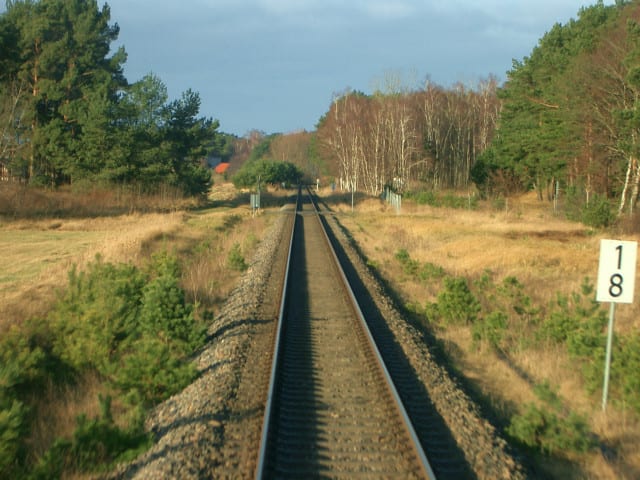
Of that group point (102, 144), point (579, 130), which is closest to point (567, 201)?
point (579, 130)

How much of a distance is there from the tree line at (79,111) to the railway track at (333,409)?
32.4 metres

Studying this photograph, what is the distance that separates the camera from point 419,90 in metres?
79.2

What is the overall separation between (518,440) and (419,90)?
7613 centimetres

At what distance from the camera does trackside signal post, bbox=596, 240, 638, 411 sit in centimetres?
757

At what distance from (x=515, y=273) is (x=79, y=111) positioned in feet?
108

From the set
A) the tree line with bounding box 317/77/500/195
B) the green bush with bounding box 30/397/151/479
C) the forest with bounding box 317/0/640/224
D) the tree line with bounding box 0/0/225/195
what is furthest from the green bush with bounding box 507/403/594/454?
the tree line with bounding box 317/77/500/195

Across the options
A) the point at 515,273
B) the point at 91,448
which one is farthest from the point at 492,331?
the point at 515,273

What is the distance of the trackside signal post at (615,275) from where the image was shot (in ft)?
24.8

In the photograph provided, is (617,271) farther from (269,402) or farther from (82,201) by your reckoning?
(82,201)

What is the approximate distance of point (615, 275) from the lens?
7.64 meters

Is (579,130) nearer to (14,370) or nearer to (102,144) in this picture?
(102,144)

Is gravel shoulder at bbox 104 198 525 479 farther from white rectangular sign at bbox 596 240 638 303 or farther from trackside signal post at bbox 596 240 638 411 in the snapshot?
white rectangular sign at bbox 596 240 638 303

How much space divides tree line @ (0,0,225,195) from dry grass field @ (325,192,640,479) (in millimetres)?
14735

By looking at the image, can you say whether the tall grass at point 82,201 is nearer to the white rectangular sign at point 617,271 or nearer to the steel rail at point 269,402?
the steel rail at point 269,402
